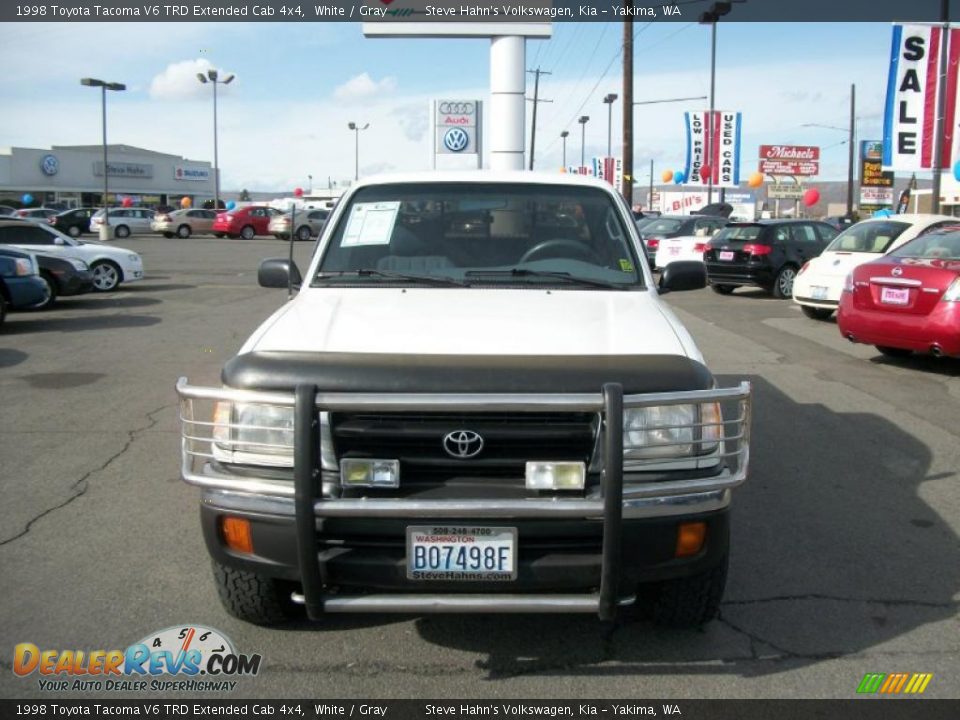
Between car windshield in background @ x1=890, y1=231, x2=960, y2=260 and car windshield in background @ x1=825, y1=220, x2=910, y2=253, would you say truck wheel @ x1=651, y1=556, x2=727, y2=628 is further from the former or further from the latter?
car windshield in background @ x1=825, y1=220, x2=910, y2=253

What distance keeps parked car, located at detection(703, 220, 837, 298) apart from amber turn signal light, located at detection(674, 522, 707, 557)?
49.1 feet

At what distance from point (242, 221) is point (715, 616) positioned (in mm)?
43255

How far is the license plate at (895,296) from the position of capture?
357 inches

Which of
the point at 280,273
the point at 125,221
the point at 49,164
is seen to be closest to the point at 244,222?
the point at 125,221

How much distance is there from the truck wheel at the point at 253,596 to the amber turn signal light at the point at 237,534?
0.26 metres

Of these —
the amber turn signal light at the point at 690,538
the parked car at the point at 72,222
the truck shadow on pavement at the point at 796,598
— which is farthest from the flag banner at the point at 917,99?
the parked car at the point at 72,222

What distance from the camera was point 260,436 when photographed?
3.21m

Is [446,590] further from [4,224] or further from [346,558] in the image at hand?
[4,224]

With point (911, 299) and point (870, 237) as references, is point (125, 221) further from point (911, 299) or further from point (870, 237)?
point (911, 299)

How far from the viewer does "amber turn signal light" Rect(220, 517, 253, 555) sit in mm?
3168

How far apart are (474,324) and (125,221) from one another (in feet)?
148

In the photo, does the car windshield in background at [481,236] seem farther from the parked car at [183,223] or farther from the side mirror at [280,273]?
the parked car at [183,223]

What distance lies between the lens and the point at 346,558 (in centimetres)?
307

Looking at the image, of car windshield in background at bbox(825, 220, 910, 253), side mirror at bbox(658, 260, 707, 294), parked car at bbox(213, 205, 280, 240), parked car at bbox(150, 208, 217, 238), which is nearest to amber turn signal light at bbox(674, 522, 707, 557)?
side mirror at bbox(658, 260, 707, 294)
